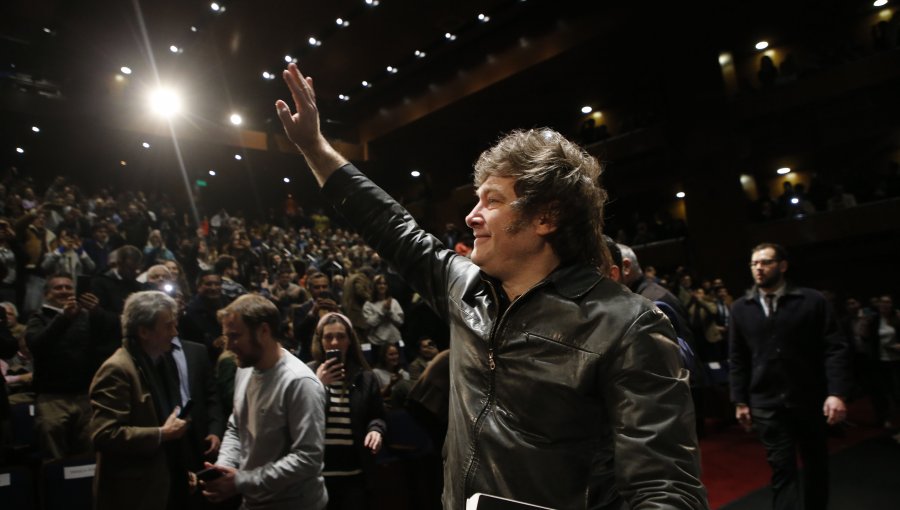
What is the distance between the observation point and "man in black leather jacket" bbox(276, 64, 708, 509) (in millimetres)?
914

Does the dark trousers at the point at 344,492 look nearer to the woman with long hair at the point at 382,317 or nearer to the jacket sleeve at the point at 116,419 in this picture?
the jacket sleeve at the point at 116,419

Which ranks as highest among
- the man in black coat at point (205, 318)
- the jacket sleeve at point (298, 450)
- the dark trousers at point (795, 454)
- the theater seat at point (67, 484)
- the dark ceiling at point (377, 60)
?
the dark ceiling at point (377, 60)

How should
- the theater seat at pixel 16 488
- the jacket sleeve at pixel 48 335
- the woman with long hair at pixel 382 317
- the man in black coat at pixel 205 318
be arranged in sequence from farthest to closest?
the woman with long hair at pixel 382 317, the man in black coat at pixel 205 318, the jacket sleeve at pixel 48 335, the theater seat at pixel 16 488

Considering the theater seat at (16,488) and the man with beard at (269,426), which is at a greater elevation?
the man with beard at (269,426)

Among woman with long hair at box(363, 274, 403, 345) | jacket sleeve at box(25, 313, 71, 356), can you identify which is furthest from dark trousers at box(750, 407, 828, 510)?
jacket sleeve at box(25, 313, 71, 356)

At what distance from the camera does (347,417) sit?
10.0ft

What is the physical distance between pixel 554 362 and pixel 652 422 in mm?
192

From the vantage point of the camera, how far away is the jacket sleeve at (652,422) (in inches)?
34.5

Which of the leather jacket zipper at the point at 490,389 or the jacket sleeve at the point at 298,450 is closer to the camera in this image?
the leather jacket zipper at the point at 490,389

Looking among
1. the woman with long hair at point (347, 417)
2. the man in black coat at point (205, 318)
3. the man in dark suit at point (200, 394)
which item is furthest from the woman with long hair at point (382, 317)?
the woman with long hair at point (347, 417)

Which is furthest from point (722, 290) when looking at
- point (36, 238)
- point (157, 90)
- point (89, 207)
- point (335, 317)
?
point (157, 90)

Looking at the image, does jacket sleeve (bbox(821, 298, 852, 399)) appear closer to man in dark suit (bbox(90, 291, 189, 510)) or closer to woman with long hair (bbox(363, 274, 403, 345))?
man in dark suit (bbox(90, 291, 189, 510))

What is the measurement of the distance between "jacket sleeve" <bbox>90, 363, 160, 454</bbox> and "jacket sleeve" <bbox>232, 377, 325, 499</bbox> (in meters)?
0.44

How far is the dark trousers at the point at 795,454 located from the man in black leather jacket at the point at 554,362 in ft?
8.18
